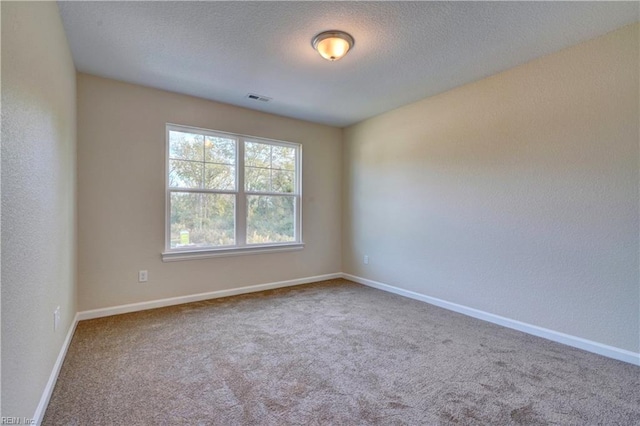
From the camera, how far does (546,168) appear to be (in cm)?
272

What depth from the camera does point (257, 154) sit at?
4273 millimetres

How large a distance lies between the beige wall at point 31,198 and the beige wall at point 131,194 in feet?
2.67

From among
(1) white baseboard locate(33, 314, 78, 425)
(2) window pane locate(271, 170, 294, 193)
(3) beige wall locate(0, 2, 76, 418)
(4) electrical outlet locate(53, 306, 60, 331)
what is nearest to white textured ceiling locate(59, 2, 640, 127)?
(3) beige wall locate(0, 2, 76, 418)

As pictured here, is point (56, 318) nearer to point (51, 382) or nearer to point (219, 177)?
point (51, 382)

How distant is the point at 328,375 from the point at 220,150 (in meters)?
3.02

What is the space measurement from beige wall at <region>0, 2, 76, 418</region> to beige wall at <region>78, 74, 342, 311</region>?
815 millimetres

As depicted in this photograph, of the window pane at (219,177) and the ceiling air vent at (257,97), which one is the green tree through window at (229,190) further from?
the ceiling air vent at (257,97)

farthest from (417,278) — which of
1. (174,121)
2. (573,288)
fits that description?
(174,121)

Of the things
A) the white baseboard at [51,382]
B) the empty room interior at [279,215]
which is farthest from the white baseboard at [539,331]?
the white baseboard at [51,382]

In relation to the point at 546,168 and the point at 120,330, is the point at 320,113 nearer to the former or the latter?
the point at 546,168

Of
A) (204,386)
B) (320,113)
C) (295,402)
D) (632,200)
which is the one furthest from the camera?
(320,113)

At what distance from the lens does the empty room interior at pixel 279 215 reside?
5.61 ft

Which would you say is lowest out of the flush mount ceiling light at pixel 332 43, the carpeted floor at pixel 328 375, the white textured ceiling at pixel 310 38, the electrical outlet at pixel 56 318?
the carpeted floor at pixel 328 375

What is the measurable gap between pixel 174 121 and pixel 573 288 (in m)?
4.35
